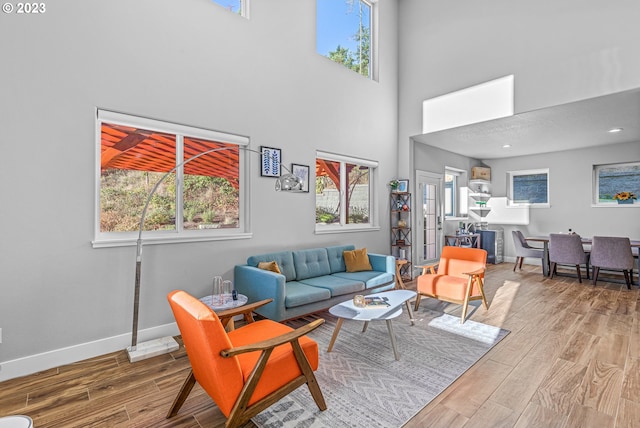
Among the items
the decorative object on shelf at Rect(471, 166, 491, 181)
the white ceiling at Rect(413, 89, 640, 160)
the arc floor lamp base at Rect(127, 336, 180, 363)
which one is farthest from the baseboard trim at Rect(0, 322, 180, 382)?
the decorative object on shelf at Rect(471, 166, 491, 181)

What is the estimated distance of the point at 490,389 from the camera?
2.39 meters

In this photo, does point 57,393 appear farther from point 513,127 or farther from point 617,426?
point 513,127

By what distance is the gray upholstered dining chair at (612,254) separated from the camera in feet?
17.6

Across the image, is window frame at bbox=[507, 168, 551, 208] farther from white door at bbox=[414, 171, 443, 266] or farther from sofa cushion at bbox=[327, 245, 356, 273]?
sofa cushion at bbox=[327, 245, 356, 273]

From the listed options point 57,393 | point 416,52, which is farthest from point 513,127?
point 57,393

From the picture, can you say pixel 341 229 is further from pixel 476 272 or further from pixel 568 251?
pixel 568 251

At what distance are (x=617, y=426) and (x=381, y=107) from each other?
537 cm

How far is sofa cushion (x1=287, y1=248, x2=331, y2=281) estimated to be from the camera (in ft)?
14.3

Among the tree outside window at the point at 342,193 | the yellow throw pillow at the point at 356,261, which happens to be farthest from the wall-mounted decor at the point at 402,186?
the yellow throw pillow at the point at 356,261

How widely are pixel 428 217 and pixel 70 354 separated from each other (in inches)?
246

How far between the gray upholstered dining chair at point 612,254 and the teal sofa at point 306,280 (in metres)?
3.96

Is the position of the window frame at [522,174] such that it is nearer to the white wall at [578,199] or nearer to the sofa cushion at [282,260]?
the white wall at [578,199]

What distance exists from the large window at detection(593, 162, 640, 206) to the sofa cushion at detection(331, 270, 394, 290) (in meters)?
5.79

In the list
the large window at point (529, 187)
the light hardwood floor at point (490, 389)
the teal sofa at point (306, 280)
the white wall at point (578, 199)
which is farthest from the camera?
the large window at point (529, 187)
